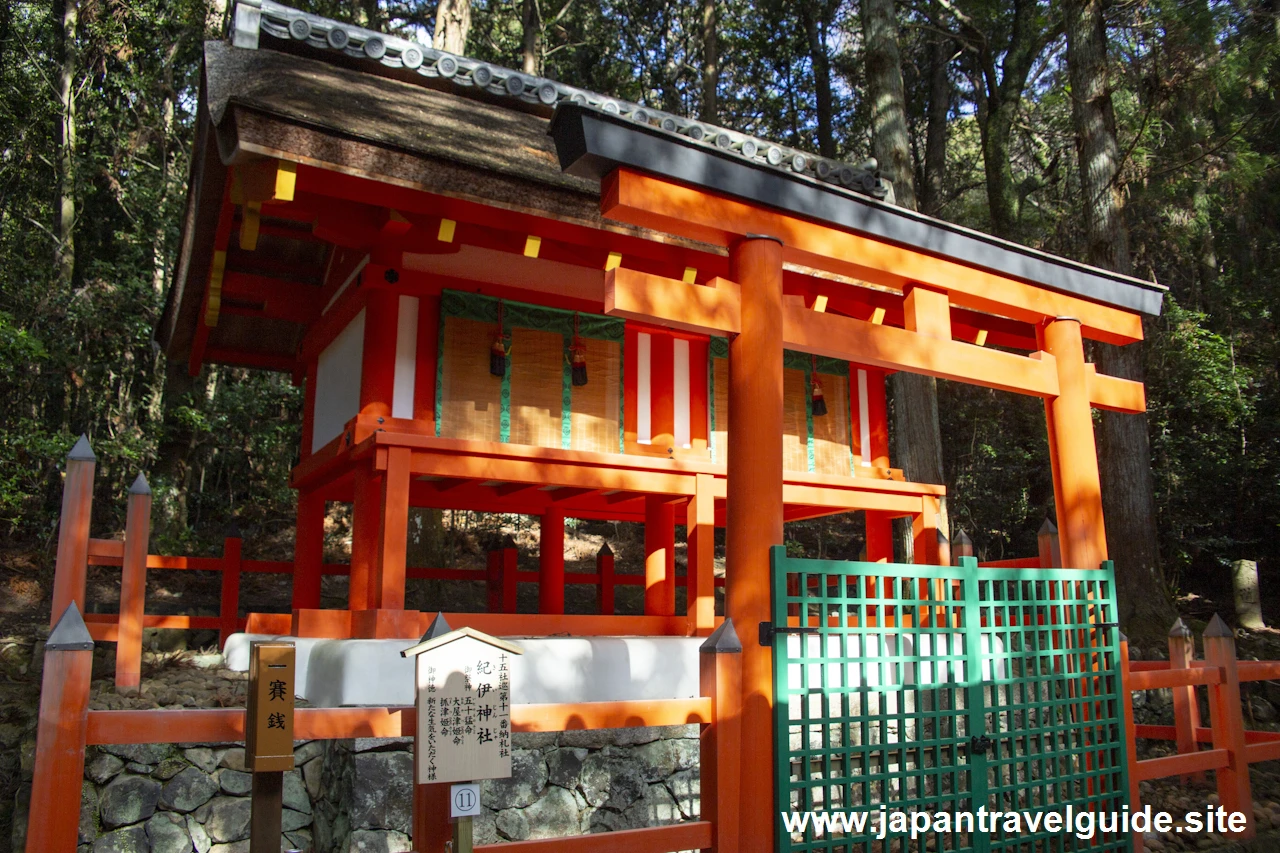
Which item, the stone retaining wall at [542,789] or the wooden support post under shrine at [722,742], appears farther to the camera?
the stone retaining wall at [542,789]

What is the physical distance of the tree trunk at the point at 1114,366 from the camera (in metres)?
9.84

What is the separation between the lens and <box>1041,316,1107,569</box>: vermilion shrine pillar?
5652 millimetres

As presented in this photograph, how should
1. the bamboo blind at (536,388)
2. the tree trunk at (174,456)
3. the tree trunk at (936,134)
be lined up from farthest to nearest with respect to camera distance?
the tree trunk at (936,134) < the tree trunk at (174,456) < the bamboo blind at (536,388)

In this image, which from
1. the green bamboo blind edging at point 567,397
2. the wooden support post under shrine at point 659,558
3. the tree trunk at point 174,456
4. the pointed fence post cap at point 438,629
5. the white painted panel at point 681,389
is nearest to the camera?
the pointed fence post cap at point 438,629

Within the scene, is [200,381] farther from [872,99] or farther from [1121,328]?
[1121,328]

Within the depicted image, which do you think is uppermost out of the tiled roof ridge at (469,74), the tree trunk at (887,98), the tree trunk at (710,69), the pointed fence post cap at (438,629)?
the tree trunk at (710,69)

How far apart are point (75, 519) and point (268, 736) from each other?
14.5 feet

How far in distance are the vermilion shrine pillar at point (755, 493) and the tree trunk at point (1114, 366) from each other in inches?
280

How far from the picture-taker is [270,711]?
2.98m

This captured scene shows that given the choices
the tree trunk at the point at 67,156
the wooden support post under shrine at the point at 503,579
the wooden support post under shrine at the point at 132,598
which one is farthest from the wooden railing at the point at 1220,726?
the tree trunk at the point at 67,156

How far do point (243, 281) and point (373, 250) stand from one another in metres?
2.29

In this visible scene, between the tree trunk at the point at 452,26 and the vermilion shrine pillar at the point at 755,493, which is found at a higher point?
the tree trunk at the point at 452,26

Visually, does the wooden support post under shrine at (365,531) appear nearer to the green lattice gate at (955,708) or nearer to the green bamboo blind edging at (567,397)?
the green bamboo blind edging at (567,397)

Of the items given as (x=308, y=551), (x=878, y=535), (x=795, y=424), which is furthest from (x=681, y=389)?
(x=308, y=551)
